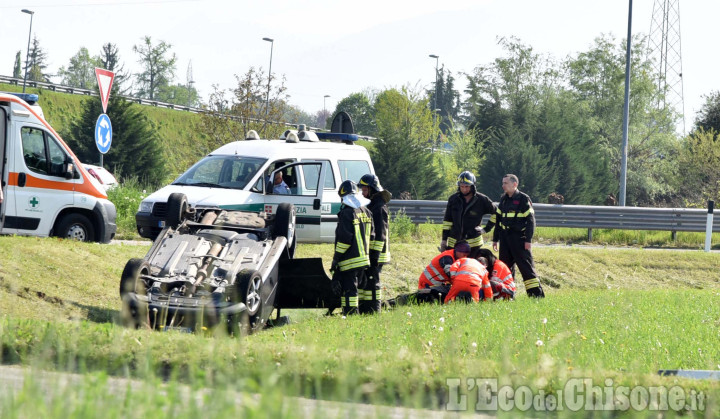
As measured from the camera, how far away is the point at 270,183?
48.1 feet

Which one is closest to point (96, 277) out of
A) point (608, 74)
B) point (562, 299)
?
point (562, 299)

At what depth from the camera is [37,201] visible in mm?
13648

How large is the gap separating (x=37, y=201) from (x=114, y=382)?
921 cm

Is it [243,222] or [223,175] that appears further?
[223,175]

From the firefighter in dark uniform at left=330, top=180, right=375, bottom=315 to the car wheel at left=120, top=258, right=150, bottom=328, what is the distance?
8.03 ft

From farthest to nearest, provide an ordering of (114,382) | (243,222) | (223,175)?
(223,175) < (243,222) < (114,382)

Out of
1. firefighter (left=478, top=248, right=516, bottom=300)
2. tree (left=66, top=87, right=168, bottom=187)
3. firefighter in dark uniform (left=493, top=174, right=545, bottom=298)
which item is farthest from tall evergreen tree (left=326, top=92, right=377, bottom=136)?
firefighter (left=478, top=248, right=516, bottom=300)

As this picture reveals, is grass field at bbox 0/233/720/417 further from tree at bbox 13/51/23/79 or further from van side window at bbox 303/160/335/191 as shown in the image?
tree at bbox 13/51/23/79

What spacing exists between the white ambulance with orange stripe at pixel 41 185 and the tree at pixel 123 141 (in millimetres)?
24300

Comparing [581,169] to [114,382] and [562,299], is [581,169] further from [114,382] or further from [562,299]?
[114,382]

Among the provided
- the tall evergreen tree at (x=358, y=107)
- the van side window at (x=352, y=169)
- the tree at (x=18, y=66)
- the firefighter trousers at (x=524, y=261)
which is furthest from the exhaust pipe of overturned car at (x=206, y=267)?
the tree at (x=18, y=66)

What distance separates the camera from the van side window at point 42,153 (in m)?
13.6

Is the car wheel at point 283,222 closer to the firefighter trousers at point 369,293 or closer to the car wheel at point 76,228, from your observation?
the firefighter trousers at point 369,293

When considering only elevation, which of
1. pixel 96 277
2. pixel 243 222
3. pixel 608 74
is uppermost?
pixel 608 74
